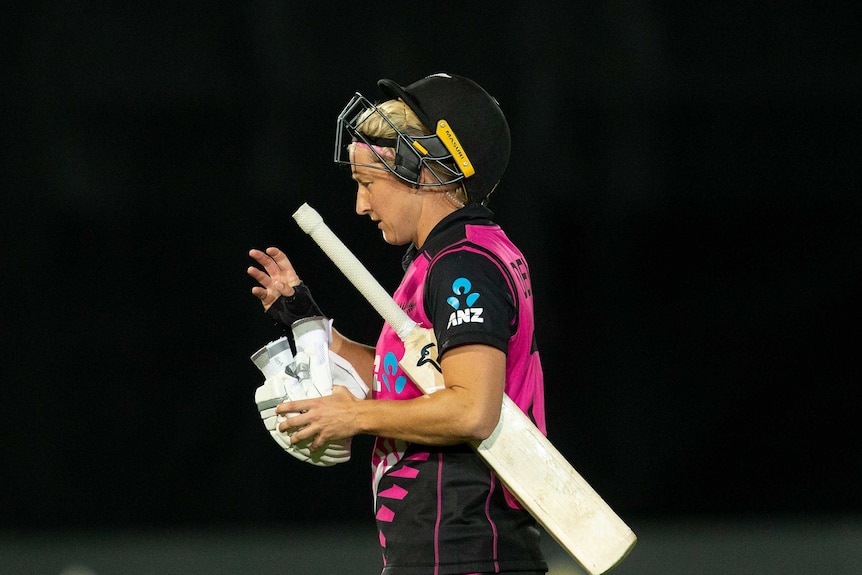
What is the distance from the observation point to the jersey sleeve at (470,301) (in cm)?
166

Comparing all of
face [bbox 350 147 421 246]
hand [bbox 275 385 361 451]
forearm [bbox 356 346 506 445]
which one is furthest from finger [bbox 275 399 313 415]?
face [bbox 350 147 421 246]

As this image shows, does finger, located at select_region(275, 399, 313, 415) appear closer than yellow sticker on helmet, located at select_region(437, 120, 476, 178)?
Yes

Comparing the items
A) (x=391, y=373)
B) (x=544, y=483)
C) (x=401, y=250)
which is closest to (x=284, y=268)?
(x=391, y=373)

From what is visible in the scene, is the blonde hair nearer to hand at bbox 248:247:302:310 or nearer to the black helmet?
the black helmet

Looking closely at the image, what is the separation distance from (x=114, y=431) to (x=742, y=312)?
2.27 metres

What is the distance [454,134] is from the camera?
189cm

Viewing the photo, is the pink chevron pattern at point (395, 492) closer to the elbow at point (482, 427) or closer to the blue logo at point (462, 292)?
the elbow at point (482, 427)

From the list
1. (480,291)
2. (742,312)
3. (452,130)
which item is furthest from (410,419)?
(742,312)

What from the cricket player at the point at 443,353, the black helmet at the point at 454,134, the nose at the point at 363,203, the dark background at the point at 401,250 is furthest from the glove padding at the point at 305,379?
the dark background at the point at 401,250

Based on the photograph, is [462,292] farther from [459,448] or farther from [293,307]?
[293,307]

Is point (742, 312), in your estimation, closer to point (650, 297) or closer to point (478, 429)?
point (650, 297)

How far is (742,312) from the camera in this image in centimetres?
382

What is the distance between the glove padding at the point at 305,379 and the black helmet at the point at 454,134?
347mm

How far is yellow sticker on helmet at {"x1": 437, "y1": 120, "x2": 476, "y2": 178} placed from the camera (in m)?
1.88
